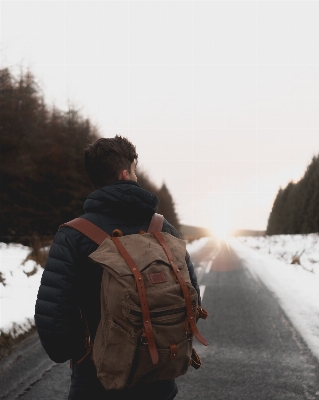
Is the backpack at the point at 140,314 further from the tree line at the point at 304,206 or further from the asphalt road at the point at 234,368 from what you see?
the tree line at the point at 304,206

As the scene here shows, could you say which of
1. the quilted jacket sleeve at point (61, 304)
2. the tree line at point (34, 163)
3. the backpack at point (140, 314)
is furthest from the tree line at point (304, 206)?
the quilted jacket sleeve at point (61, 304)

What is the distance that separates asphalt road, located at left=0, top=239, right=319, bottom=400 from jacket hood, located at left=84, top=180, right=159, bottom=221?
2.50 metres

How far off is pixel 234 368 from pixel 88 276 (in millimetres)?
3169

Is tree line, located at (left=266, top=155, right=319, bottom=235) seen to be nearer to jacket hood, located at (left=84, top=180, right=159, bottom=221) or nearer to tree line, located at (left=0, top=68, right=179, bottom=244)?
tree line, located at (left=0, top=68, right=179, bottom=244)

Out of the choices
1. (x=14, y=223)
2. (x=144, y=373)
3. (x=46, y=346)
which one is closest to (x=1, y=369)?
(x=46, y=346)

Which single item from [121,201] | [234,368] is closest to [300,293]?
[234,368]

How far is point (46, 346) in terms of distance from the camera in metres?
1.59

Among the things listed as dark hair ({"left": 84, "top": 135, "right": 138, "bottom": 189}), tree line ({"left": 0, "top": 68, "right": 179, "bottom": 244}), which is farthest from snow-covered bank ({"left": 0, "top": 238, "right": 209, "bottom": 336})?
tree line ({"left": 0, "top": 68, "right": 179, "bottom": 244})

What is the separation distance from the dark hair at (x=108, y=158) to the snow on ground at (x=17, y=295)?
4020 millimetres

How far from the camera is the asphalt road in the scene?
347cm

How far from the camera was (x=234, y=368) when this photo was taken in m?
4.11

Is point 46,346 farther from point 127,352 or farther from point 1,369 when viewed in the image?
point 1,369

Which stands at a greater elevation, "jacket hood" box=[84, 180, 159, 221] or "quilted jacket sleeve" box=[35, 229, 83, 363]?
"jacket hood" box=[84, 180, 159, 221]

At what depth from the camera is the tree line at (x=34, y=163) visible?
16297mm
